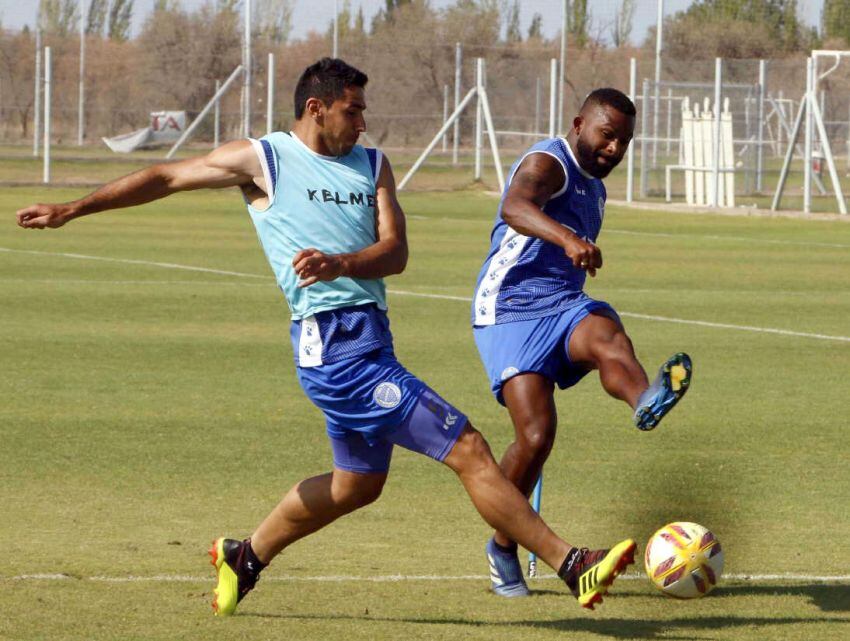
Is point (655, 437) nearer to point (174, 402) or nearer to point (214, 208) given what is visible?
point (174, 402)

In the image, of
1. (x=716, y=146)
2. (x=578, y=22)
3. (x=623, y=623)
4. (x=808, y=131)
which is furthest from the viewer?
(x=578, y=22)

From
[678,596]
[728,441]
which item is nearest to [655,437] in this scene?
[728,441]

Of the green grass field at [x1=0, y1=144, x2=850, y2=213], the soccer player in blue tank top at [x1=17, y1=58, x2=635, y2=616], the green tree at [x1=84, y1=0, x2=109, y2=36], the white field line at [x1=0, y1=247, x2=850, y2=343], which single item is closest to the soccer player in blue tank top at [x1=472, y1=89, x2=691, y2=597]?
the soccer player in blue tank top at [x1=17, y1=58, x2=635, y2=616]

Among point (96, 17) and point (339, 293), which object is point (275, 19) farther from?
point (339, 293)

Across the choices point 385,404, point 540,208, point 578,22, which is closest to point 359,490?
point 385,404

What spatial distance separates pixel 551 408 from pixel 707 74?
1744 inches

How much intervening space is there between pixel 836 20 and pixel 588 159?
214 feet

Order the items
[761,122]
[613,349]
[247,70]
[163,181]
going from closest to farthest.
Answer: [163,181], [613,349], [761,122], [247,70]

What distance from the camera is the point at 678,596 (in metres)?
Result: 6.23

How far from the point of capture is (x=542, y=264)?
7.24 meters

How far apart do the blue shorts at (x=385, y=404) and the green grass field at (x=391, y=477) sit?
66 cm

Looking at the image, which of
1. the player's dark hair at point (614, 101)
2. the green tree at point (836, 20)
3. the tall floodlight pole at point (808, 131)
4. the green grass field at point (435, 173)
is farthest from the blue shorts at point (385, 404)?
the green tree at point (836, 20)

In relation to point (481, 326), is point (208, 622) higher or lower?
lower

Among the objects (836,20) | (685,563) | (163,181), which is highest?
(836,20)
